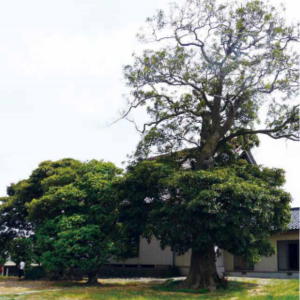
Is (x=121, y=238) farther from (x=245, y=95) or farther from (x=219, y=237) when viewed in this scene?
(x=245, y=95)

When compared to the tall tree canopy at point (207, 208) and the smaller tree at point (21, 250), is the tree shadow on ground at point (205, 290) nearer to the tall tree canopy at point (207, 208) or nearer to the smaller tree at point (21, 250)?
the tall tree canopy at point (207, 208)

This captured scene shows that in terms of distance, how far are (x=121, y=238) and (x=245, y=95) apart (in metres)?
8.42

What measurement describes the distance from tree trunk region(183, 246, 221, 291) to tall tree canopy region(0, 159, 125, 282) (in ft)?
10.9

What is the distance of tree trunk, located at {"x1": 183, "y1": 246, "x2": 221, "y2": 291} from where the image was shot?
1695 centimetres

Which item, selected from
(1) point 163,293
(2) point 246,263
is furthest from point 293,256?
(1) point 163,293

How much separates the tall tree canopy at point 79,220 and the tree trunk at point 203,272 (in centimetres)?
333

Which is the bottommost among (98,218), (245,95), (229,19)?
(98,218)

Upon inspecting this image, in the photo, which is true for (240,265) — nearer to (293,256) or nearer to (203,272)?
(293,256)

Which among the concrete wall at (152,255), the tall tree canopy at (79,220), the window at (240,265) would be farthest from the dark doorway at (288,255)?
the tall tree canopy at (79,220)

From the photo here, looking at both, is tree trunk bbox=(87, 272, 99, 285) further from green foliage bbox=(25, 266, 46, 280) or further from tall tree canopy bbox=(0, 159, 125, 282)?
green foliage bbox=(25, 266, 46, 280)

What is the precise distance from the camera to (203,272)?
17172 mm

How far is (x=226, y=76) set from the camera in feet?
59.5

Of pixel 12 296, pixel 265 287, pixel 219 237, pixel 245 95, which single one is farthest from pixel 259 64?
pixel 12 296

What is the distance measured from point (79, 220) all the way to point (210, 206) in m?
6.36
